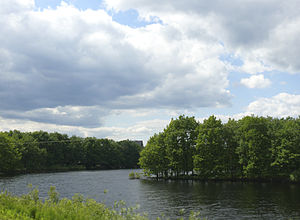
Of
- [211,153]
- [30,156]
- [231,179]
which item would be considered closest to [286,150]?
[231,179]

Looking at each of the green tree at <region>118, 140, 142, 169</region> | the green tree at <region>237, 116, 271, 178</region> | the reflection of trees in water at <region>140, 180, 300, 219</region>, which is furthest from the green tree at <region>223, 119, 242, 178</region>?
the green tree at <region>118, 140, 142, 169</region>

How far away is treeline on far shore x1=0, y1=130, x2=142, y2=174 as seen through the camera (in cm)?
11368

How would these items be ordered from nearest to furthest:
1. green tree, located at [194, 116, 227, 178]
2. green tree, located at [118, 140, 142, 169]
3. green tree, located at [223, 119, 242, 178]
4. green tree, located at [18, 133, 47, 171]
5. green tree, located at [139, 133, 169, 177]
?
1. green tree, located at [223, 119, 242, 178]
2. green tree, located at [194, 116, 227, 178]
3. green tree, located at [139, 133, 169, 177]
4. green tree, located at [18, 133, 47, 171]
5. green tree, located at [118, 140, 142, 169]

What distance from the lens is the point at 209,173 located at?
3056 inches

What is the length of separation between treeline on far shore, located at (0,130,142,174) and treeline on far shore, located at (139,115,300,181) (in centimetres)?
5458

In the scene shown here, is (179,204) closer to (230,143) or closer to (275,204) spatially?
(275,204)

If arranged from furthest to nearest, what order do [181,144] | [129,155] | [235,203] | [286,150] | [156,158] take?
[129,155]
[156,158]
[181,144]
[286,150]
[235,203]

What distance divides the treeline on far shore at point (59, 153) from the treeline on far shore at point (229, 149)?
54582 mm

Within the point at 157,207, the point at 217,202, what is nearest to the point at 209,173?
the point at 217,202

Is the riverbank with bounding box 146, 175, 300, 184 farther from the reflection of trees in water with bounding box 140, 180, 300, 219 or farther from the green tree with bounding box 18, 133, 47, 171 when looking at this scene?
the green tree with bounding box 18, 133, 47, 171

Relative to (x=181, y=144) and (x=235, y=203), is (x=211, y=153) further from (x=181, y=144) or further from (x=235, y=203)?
(x=235, y=203)

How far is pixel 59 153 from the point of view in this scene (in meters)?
157

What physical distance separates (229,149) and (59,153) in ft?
351

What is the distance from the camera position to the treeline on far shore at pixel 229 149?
68.8 m
